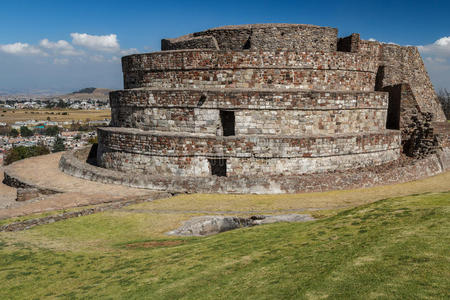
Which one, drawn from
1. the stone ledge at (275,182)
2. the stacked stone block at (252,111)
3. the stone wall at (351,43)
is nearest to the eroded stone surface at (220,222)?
the stone ledge at (275,182)

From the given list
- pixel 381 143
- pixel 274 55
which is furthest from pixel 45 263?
pixel 381 143

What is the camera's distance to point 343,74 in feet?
62.7

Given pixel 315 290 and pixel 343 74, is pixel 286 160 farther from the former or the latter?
pixel 315 290

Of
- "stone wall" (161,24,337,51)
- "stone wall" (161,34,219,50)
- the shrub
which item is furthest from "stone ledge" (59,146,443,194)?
the shrub

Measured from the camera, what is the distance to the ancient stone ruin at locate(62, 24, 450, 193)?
639 inches

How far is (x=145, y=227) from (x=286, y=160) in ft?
25.0

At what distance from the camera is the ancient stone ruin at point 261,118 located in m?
16.2

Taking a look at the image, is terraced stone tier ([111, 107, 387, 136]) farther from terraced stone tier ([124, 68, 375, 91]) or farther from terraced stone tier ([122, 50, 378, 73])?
terraced stone tier ([122, 50, 378, 73])

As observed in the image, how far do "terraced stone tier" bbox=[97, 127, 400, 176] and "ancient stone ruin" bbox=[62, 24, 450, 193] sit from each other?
48 millimetres

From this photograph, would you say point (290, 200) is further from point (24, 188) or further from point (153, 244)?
point (24, 188)

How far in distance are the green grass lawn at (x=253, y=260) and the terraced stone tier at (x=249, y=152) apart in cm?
553

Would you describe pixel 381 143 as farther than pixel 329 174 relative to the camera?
Yes

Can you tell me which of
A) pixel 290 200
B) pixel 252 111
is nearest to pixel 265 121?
pixel 252 111

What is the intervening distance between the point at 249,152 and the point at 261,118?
77.6 inches
